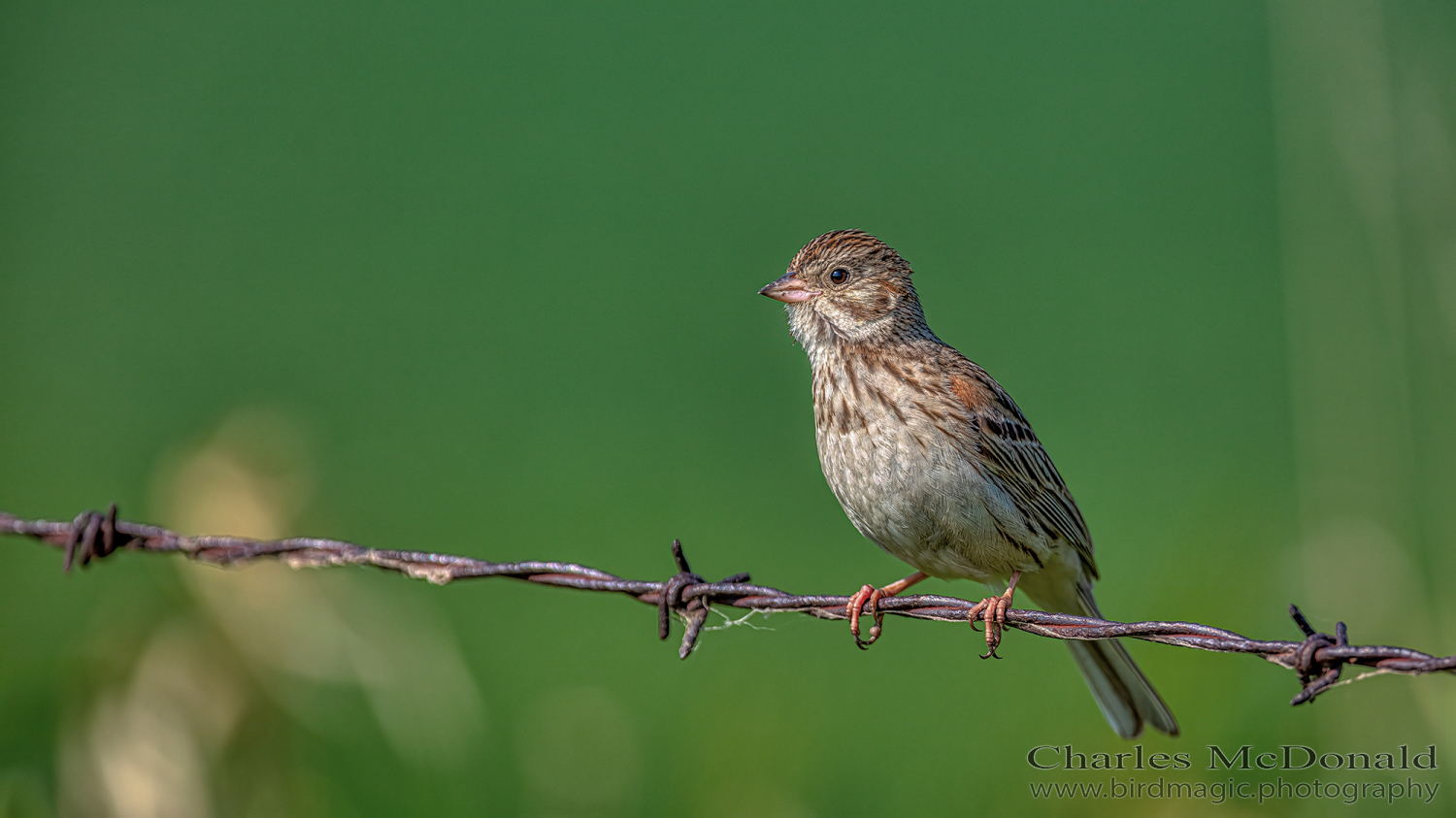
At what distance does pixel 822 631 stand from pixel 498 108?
8.44 meters

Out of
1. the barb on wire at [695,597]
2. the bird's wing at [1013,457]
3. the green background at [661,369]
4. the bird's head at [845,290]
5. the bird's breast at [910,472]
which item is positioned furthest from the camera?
the green background at [661,369]

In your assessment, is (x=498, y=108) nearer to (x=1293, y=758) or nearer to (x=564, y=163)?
(x=564, y=163)

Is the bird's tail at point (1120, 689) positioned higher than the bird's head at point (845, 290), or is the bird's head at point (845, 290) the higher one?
the bird's head at point (845, 290)

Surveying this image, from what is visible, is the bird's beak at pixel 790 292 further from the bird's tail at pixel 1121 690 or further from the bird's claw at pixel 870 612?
the bird's tail at pixel 1121 690

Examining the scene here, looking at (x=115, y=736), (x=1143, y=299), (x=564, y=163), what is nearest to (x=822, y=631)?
(x=115, y=736)

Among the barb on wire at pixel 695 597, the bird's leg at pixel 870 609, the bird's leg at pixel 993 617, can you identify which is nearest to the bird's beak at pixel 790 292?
the bird's leg at pixel 870 609

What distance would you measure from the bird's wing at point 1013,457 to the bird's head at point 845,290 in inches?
12.7

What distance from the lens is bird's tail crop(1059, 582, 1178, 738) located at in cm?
425

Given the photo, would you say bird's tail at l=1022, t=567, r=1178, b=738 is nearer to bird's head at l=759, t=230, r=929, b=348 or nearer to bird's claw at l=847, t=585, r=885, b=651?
bird's claw at l=847, t=585, r=885, b=651

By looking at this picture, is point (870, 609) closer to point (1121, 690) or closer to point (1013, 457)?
point (1013, 457)

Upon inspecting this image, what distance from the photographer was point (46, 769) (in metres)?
5.07

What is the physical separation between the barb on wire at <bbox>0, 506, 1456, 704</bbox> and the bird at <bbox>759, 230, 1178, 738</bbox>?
0.69 metres

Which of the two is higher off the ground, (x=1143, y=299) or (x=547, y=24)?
(x=547, y=24)

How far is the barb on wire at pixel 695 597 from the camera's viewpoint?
265 centimetres
